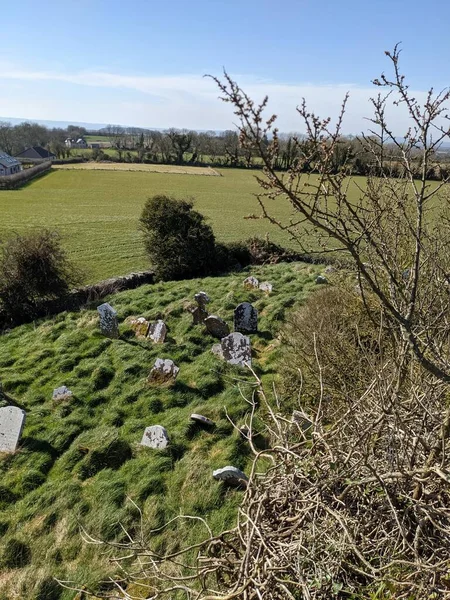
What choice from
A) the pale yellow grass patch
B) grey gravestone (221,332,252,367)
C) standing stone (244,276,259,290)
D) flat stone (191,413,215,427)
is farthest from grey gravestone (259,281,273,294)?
the pale yellow grass patch

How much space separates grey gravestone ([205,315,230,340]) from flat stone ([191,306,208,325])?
42 centimetres

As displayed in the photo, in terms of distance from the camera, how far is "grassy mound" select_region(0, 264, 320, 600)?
4609 millimetres

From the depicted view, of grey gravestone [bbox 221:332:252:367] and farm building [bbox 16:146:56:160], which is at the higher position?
farm building [bbox 16:146:56:160]

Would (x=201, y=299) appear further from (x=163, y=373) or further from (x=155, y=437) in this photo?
(x=155, y=437)

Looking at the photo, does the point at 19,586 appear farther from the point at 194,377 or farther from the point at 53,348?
the point at 53,348

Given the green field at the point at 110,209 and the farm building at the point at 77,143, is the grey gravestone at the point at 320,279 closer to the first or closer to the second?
the green field at the point at 110,209

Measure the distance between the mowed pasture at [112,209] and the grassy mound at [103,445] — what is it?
4.29 metres

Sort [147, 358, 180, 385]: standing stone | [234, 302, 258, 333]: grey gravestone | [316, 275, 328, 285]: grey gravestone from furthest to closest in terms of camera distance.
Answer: [316, 275, 328, 285]: grey gravestone, [234, 302, 258, 333]: grey gravestone, [147, 358, 180, 385]: standing stone

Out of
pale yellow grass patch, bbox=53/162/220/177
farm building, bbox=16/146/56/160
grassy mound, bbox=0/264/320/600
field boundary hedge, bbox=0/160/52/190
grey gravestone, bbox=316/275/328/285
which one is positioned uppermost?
farm building, bbox=16/146/56/160

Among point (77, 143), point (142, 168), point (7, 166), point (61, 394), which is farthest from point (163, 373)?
point (77, 143)

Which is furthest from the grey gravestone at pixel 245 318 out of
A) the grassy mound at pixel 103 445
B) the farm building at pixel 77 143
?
the farm building at pixel 77 143

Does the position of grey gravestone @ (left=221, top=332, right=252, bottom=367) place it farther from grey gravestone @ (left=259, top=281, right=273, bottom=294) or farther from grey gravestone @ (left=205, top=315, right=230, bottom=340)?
grey gravestone @ (left=259, top=281, right=273, bottom=294)

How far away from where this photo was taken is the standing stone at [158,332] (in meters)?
8.93

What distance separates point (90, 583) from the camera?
13.6 feet
